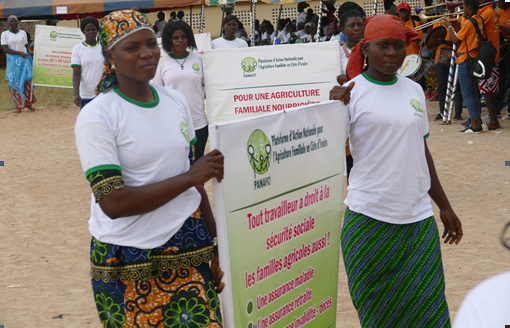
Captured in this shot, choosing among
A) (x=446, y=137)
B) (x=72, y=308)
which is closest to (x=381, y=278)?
(x=72, y=308)

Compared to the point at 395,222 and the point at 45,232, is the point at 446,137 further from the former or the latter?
the point at 395,222

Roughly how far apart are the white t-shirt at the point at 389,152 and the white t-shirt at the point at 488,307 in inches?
79.8

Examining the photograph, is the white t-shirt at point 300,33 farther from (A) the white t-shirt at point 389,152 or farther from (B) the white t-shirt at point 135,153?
(B) the white t-shirt at point 135,153

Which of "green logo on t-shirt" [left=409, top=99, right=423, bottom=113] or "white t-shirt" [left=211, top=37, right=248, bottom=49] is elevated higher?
"white t-shirt" [left=211, top=37, right=248, bottom=49]

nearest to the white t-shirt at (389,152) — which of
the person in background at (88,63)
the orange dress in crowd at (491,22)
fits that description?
the person in background at (88,63)

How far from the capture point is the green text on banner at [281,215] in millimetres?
2602

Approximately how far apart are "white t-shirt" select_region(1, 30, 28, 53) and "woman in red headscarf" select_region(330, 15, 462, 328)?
1369 cm

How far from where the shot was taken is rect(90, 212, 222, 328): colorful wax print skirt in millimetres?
2482

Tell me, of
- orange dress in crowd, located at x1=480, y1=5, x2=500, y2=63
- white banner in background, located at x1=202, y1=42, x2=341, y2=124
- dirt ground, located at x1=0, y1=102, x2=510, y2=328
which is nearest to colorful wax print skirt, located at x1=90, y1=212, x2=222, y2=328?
dirt ground, located at x1=0, y1=102, x2=510, y2=328

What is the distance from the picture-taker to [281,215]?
286cm

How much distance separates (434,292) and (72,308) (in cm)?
259

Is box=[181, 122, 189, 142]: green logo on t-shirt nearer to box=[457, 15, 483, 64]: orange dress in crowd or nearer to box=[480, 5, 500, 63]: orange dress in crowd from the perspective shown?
box=[457, 15, 483, 64]: orange dress in crowd

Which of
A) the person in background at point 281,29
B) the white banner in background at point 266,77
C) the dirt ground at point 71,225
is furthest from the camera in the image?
the person in background at point 281,29

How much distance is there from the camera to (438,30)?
36.6ft
